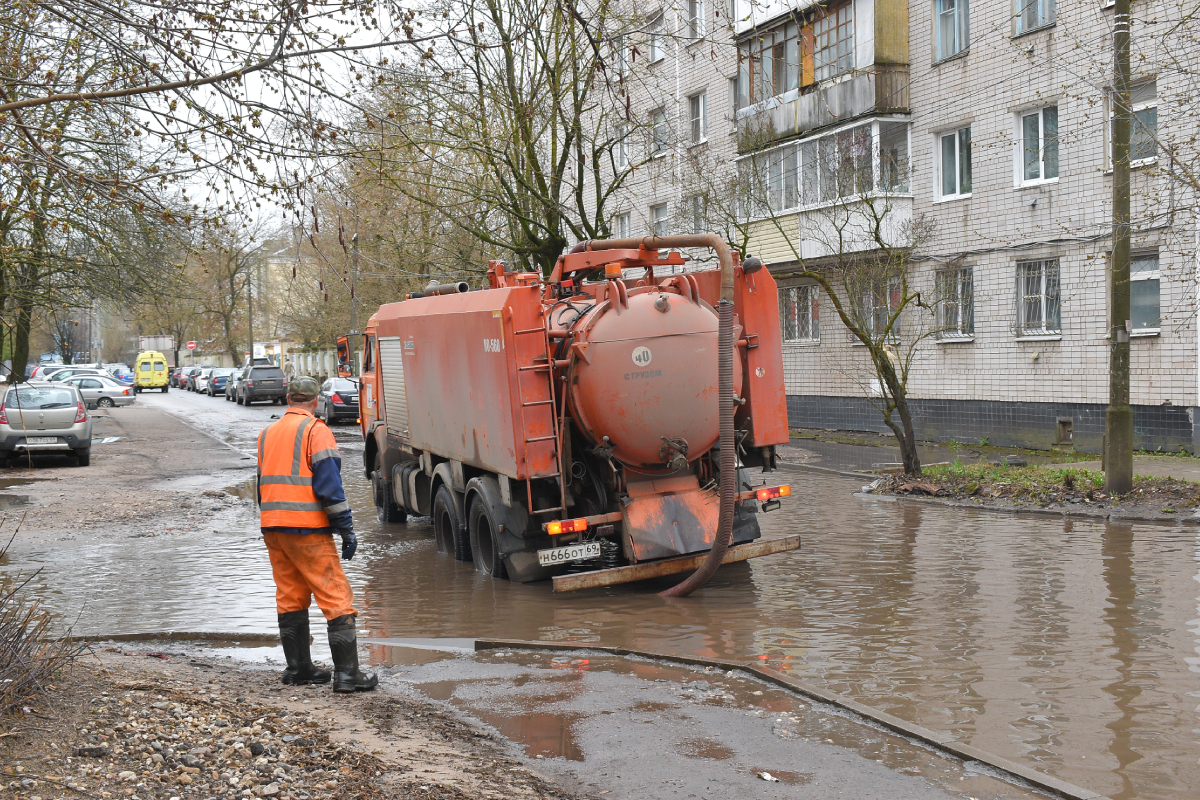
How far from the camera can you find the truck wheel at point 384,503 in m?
14.2

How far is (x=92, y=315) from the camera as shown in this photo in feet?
78.5

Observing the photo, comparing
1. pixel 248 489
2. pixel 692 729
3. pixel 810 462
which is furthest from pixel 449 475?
pixel 810 462

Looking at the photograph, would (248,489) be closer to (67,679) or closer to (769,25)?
(67,679)

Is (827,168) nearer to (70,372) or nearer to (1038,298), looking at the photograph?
(1038,298)

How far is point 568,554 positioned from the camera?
8.98 m

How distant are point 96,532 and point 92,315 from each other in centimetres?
1209

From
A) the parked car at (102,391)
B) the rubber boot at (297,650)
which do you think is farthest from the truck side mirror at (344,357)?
the parked car at (102,391)

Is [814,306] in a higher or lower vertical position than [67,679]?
higher

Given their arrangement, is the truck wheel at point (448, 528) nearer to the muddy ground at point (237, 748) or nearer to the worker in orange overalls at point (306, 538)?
the worker in orange overalls at point (306, 538)

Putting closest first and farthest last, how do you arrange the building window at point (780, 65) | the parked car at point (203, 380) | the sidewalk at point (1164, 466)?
1. the sidewalk at point (1164, 466)
2. the building window at point (780, 65)
3. the parked car at point (203, 380)

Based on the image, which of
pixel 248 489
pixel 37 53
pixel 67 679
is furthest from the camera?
pixel 248 489

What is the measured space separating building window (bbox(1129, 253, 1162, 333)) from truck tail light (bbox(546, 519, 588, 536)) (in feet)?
41.9

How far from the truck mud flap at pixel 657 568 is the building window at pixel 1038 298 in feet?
41.0

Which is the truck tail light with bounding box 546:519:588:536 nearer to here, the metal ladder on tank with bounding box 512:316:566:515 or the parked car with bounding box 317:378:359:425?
the metal ladder on tank with bounding box 512:316:566:515
